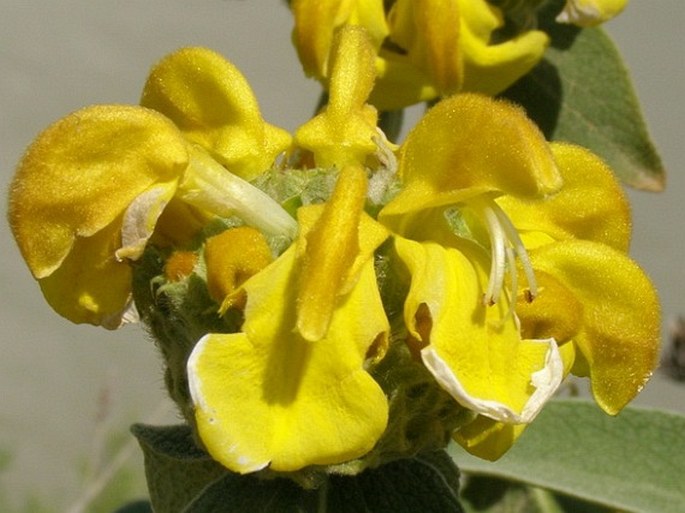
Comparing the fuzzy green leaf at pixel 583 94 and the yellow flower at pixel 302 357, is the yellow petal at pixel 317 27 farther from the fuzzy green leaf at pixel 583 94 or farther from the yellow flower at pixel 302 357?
the yellow flower at pixel 302 357

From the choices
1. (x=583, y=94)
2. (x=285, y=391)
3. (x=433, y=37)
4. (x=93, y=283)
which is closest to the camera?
(x=285, y=391)

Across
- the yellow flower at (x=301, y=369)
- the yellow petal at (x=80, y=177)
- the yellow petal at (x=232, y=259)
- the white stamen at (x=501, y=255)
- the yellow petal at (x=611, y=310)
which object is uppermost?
the yellow petal at (x=80, y=177)

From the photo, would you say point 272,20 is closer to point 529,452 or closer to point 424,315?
point 529,452

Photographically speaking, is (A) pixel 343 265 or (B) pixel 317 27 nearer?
(A) pixel 343 265

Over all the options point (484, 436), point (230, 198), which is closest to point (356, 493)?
point (484, 436)

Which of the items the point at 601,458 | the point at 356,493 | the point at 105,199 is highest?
the point at 105,199

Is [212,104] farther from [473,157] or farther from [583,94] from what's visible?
[583,94]

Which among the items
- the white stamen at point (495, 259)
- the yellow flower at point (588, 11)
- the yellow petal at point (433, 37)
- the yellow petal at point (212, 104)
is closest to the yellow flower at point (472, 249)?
the white stamen at point (495, 259)
